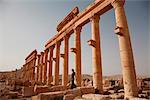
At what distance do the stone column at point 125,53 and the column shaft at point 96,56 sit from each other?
127 inches

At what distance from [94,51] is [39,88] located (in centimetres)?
574

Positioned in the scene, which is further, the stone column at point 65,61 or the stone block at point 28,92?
the stone column at point 65,61

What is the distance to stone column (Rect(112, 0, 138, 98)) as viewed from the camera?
403 inches

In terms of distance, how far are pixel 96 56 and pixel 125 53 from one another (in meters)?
3.65

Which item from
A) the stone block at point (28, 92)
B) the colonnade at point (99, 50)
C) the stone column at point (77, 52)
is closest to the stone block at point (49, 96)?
the colonnade at point (99, 50)

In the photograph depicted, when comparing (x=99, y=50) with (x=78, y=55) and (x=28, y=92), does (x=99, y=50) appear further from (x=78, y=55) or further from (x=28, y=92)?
(x=28, y=92)

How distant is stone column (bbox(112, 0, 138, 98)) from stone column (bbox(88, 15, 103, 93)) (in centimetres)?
323

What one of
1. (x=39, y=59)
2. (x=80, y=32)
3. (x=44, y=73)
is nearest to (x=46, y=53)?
Result: (x=44, y=73)

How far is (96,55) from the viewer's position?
14273 millimetres

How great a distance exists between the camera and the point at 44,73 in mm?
30781

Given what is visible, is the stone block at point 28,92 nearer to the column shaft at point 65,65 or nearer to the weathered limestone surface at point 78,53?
the weathered limestone surface at point 78,53

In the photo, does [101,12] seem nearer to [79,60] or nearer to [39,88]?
[79,60]

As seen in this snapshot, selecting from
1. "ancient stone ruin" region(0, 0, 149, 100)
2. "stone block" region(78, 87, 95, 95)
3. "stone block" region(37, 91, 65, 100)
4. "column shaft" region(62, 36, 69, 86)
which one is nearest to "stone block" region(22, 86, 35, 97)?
"ancient stone ruin" region(0, 0, 149, 100)

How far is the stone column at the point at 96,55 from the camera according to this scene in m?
13.6
